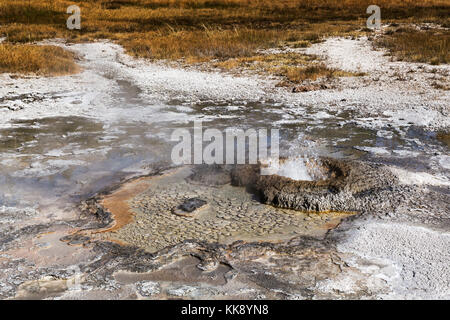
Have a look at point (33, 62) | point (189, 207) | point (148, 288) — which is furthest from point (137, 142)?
Answer: point (33, 62)

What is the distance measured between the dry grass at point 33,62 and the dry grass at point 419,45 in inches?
307

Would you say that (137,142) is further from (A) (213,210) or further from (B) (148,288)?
(B) (148,288)

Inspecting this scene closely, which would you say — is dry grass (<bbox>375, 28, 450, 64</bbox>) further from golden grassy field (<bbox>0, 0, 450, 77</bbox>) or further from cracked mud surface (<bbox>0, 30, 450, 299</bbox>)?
cracked mud surface (<bbox>0, 30, 450, 299</bbox>)

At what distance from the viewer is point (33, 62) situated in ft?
38.0

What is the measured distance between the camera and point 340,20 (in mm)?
21047

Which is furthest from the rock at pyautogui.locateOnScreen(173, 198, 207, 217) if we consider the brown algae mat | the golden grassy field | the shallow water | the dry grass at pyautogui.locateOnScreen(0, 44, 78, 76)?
the dry grass at pyautogui.locateOnScreen(0, 44, 78, 76)

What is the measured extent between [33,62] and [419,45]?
9.40 meters

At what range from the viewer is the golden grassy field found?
12.6 m

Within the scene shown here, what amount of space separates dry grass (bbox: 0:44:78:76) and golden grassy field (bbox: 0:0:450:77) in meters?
0.04

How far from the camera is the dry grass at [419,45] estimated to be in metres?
11.2

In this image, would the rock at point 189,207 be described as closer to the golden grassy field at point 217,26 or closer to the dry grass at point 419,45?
the golden grassy field at point 217,26

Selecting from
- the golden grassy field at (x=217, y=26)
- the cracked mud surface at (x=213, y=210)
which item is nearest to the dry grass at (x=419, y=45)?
the golden grassy field at (x=217, y=26)

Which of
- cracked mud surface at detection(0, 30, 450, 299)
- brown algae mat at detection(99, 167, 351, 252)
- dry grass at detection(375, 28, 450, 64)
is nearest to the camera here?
cracked mud surface at detection(0, 30, 450, 299)

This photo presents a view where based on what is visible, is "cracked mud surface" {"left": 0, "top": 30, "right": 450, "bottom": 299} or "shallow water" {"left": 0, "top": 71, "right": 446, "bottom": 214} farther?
"shallow water" {"left": 0, "top": 71, "right": 446, "bottom": 214}
